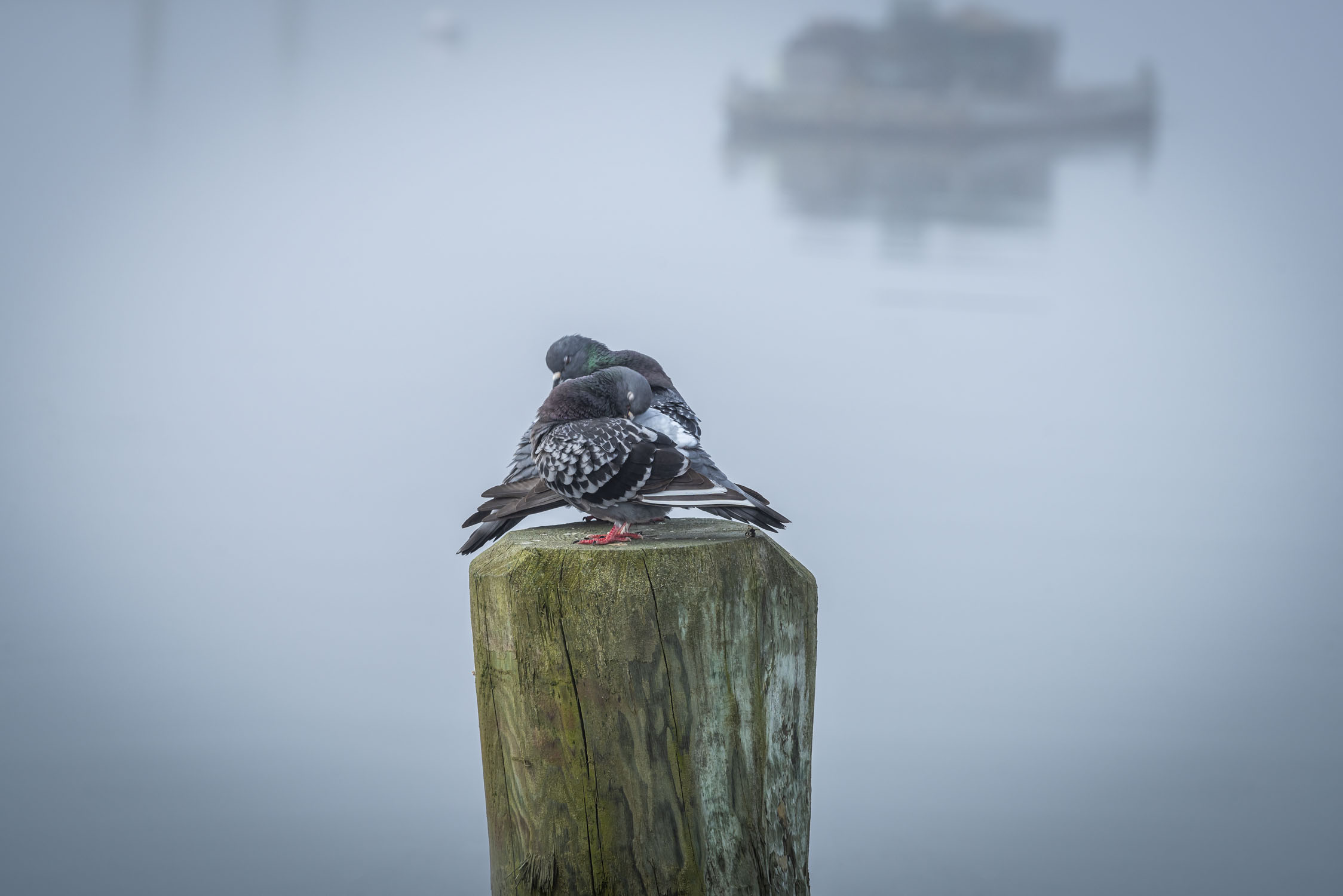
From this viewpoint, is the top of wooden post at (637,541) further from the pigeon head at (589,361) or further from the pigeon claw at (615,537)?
the pigeon head at (589,361)

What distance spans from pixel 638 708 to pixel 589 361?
61.3 inches

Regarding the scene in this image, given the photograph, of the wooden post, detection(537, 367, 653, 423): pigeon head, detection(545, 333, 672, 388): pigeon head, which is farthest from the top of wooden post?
detection(545, 333, 672, 388): pigeon head

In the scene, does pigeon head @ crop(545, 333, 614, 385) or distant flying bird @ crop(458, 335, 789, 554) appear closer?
distant flying bird @ crop(458, 335, 789, 554)

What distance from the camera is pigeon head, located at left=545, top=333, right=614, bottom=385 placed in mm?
3471

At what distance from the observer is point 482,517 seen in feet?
8.71

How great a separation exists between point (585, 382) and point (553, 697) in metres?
0.91

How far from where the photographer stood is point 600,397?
276cm

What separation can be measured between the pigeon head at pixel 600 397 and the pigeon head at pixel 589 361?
1.60ft

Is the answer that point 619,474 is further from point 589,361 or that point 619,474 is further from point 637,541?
point 589,361

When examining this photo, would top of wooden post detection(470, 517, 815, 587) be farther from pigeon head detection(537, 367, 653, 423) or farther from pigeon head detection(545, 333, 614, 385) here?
pigeon head detection(545, 333, 614, 385)

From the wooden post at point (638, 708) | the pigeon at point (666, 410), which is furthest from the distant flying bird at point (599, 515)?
the wooden post at point (638, 708)

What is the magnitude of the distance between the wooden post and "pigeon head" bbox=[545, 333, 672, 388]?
1.14 meters

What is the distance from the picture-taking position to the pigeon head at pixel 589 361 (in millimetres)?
3359

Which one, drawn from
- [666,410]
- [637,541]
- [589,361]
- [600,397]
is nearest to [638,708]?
[637,541]
